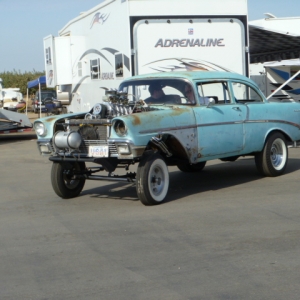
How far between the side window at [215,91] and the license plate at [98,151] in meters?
1.85

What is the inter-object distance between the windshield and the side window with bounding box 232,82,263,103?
1437mm

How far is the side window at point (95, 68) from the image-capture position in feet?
51.0

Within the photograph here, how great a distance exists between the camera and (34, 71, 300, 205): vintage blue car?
7.84m

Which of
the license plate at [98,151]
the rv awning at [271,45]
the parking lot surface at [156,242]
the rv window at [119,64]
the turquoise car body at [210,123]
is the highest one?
the rv awning at [271,45]

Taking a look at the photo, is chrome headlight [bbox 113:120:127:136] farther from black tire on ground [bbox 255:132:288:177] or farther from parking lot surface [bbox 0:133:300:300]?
black tire on ground [bbox 255:132:288:177]

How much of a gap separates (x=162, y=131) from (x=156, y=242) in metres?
2.12

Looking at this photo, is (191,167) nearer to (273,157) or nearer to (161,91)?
(273,157)

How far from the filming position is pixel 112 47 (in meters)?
14.1

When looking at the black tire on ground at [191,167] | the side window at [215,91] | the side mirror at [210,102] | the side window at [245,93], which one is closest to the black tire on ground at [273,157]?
the side window at [245,93]

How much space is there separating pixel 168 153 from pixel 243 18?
6598mm

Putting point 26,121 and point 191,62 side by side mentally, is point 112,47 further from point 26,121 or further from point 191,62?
point 26,121

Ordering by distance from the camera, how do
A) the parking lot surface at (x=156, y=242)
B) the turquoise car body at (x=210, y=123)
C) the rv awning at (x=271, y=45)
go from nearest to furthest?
1. the parking lot surface at (x=156, y=242)
2. the turquoise car body at (x=210, y=123)
3. the rv awning at (x=271, y=45)

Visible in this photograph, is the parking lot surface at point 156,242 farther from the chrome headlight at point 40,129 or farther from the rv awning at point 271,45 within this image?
the rv awning at point 271,45

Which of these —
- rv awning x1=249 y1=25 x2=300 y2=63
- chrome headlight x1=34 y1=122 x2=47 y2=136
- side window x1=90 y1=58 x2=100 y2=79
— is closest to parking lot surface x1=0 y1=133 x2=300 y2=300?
chrome headlight x1=34 y1=122 x2=47 y2=136
